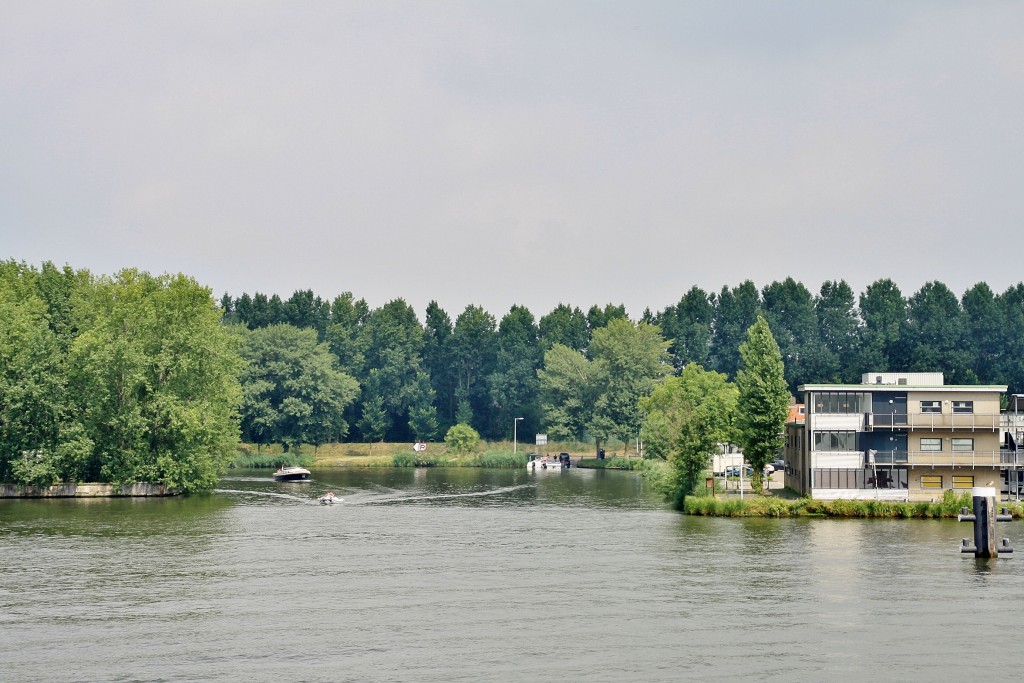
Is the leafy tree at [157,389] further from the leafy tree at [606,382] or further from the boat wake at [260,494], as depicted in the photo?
the leafy tree at [606,382]

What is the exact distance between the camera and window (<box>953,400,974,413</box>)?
3620 inches

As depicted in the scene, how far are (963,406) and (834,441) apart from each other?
10.4m

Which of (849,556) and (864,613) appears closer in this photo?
(864,613)

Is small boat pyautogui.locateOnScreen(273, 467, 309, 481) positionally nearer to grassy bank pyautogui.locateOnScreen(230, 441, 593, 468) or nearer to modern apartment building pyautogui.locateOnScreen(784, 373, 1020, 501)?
grassy bank pyautogui.locateOnScreen(230, 441, 593, 468)

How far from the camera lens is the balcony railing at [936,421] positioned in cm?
9100

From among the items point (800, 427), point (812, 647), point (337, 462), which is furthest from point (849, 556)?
point (337, 462)

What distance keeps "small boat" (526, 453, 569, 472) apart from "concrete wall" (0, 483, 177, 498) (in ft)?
226

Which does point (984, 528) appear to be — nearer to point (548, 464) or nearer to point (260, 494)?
point (260, 494)

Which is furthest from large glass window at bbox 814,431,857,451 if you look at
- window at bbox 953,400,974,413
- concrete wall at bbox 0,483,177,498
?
concrete wall at bbox 0,483,177,498

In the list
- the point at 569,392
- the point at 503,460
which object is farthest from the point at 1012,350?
the point at 503,460

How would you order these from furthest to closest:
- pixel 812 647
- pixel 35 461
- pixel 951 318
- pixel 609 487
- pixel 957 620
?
pixel 951 318
pixel 609 487
pixel 35 461
pixel 957 620
pixel 812 647

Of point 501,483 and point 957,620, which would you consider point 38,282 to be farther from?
point 957,620

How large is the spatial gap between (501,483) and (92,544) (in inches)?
2681

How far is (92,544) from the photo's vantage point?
234ft
